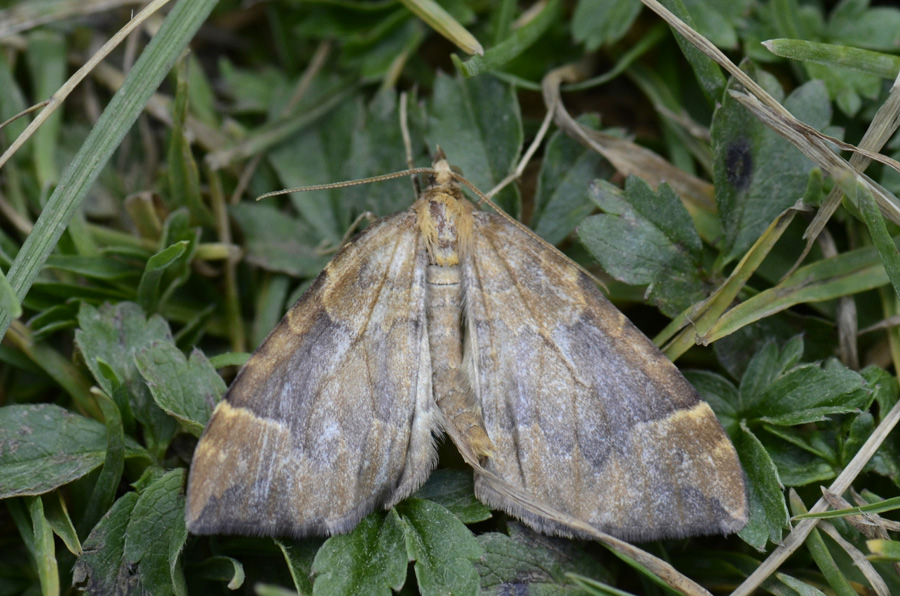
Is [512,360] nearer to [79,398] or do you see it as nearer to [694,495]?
[694,495]

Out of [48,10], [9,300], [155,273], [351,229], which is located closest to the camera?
[9,300]

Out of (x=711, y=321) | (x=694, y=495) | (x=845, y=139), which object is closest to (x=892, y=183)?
(x=845, y=139)

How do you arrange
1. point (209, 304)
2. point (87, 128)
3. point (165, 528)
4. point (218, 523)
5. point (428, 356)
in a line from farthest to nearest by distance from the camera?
point (87, 128) → point (209, 304) → point (428, 356) → point (165, 528) → point (218, 523)

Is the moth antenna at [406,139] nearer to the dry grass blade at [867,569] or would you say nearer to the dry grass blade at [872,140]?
the dry grass blade at [872,140]

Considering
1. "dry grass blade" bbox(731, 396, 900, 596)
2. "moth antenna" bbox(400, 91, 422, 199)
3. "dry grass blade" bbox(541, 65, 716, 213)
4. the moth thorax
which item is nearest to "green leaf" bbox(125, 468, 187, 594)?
the moth thorax

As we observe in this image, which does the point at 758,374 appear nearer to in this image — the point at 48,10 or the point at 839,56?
the point at 839,56

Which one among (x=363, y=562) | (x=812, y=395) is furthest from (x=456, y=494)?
(x=812, y=395)
